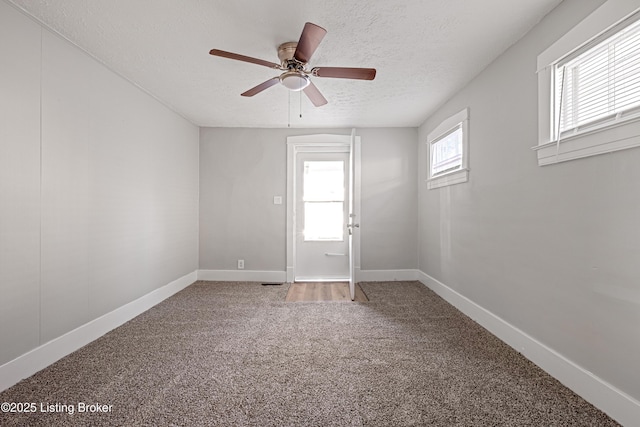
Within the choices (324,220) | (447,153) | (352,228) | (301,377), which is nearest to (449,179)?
(447,153)

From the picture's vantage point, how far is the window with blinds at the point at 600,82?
1.46m

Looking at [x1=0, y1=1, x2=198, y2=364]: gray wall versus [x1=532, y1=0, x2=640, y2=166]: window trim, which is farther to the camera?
[x1=0, y1=1, x2=198, y2=364]: gray wall

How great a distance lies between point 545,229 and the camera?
197cm

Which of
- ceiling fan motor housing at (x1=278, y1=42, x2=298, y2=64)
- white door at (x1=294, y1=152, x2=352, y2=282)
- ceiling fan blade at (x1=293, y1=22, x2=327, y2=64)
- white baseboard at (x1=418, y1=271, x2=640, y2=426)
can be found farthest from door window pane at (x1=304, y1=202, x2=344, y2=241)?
ceiling fan blade at (x1=293, y1=22, x2=327, y2=64)

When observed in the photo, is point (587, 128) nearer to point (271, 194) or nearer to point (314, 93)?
point (314, 93)

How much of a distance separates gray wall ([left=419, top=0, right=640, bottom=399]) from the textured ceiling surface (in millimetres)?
354

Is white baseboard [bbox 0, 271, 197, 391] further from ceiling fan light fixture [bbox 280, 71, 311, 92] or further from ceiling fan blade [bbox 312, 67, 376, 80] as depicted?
ceiling fan blade [bbox 312, 67, 376, 80]

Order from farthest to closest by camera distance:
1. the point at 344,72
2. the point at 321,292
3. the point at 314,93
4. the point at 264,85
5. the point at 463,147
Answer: the point at 321,292, the point at 463,147, the point at 314,93, the point at 264,85, the point at 344,72

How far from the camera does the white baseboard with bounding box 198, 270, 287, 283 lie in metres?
4.43

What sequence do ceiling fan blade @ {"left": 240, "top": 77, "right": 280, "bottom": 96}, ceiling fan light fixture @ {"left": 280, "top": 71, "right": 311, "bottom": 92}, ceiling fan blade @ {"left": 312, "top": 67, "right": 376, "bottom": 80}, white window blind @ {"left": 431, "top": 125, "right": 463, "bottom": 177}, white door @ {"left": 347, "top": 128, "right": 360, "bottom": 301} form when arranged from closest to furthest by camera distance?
ceiling fan blade @ {"left": 312, "top": 67, "right": 376, "bottom": 80}, ceiling fan light fixture @ {"left": 280, "top": 71, "right": 311, "bottom": 92}, ceiling fan blade @ {"left": 240, "top": 77, "right": 280, "bottom": 96}, white window blind @ {"left": 431, "top": 125, "right": 463, "bottom": 177}, white door @ {"left": 347, "top": 128, "right": 360, "bottom": 301}

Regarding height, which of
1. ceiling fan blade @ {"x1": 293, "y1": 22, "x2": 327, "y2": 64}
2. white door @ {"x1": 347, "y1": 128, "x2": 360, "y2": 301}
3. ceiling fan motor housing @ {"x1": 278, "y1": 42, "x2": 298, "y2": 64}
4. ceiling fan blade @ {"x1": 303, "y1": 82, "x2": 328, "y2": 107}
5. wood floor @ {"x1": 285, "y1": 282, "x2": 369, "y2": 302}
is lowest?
wood floor @ {"x1": 285, "y1": 282, "x2": 369, "y2": 302}

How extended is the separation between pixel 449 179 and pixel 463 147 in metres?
0.44

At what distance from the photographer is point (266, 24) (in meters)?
2.00

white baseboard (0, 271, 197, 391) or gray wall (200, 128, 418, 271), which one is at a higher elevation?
gray wall (200, 128, 418, 271)
